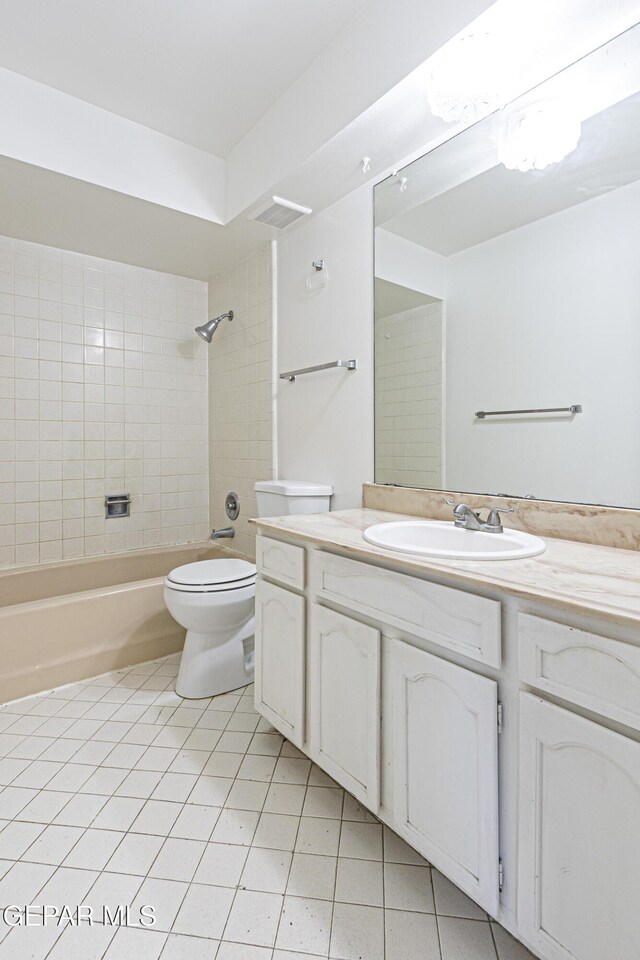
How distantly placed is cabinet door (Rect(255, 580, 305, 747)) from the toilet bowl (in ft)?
1.10

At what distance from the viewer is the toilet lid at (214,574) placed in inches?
74.4

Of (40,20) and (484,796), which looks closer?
(484,796)

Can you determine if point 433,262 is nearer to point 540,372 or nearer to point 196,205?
point 540,372

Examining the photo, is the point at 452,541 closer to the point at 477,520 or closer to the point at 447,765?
the point at 477,520

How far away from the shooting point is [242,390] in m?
2.76

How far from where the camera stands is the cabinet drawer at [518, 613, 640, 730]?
695mm

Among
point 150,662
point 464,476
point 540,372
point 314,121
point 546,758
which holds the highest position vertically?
point 314,121

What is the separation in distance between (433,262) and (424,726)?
55.8 inches

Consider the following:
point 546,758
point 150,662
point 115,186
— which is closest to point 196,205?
point 115,186

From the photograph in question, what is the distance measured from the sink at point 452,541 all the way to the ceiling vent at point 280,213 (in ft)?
4.81

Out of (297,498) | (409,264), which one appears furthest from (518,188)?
(297,498)

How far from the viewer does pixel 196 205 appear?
85.4 inches

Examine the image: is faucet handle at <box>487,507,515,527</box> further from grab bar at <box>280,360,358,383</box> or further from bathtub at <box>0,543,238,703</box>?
bathtub at <box>0,543,238,703</box>

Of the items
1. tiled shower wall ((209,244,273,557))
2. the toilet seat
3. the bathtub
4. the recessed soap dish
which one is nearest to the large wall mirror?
the toilet seat
